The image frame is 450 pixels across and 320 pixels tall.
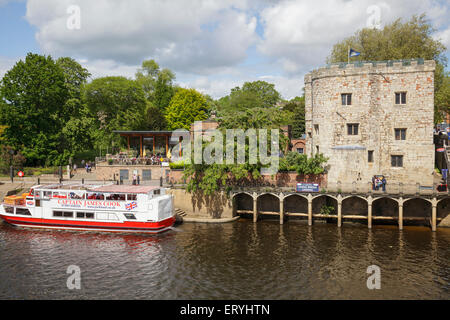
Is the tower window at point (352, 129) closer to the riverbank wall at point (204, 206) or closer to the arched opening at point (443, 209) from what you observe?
the arched opening at point (443, 209)

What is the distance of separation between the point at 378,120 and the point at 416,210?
10.4 metres

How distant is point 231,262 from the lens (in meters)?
28.5

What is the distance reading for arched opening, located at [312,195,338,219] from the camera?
39.2m

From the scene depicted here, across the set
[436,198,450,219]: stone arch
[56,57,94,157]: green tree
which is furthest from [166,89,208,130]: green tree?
[436,198,450,219]: stone arch

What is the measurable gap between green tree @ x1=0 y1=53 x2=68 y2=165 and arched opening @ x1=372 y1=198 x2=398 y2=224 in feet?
146

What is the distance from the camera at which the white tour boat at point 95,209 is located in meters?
36.3

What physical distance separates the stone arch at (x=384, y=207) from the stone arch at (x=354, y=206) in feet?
3.20

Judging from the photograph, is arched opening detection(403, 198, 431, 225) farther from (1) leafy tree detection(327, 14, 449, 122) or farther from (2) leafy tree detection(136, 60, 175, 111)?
(2) leafy tree detection(136, 60, 175, 111)

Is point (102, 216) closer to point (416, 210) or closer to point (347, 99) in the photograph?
point (347, 99)

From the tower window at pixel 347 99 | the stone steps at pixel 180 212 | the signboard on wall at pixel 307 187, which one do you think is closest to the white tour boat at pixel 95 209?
the stone steps at pixel 180 212

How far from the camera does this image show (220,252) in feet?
101

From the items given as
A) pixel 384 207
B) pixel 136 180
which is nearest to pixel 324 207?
pixel 384 207
